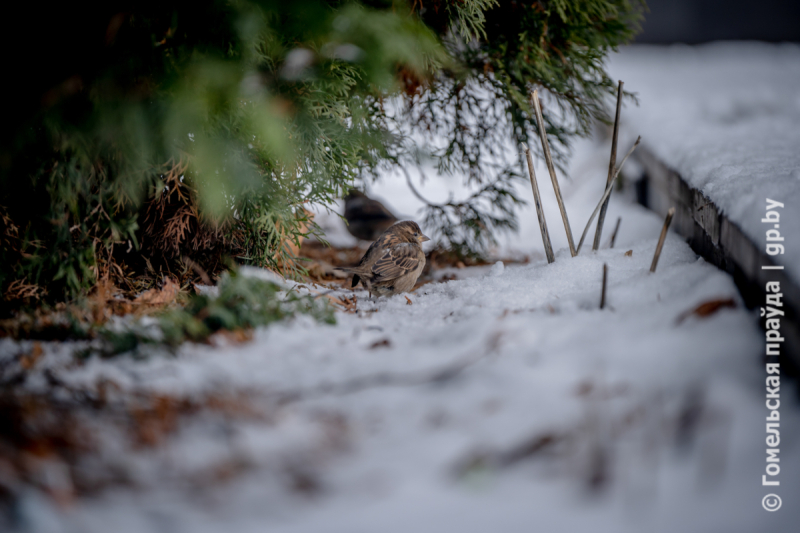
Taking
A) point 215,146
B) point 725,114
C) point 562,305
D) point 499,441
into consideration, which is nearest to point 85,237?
point 215,146

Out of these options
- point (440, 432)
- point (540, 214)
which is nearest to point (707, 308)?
point (540, 214)

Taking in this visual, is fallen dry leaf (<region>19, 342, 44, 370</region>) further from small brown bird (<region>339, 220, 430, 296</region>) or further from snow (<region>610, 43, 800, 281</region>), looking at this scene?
snow (<region>610, 43, 800, 281</region>)

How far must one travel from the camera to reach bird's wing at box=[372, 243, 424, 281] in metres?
2.77

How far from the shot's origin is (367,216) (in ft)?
13.1

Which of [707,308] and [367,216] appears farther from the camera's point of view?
[367,216]

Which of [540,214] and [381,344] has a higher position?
[540,214]

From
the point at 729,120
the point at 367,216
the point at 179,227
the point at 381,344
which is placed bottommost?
the point at 381,344

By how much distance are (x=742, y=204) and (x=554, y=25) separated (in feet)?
5.57

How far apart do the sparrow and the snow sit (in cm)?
226

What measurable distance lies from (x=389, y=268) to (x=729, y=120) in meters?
3.45

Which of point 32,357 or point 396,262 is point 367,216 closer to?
point 396,262

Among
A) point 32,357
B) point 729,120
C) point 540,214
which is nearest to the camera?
point 32,357

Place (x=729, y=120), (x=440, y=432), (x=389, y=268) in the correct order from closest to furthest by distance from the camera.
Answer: (x=440, y=432), (x=389, y=268), (x=729, y=120)

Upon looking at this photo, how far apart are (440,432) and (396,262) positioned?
5.43 feet
